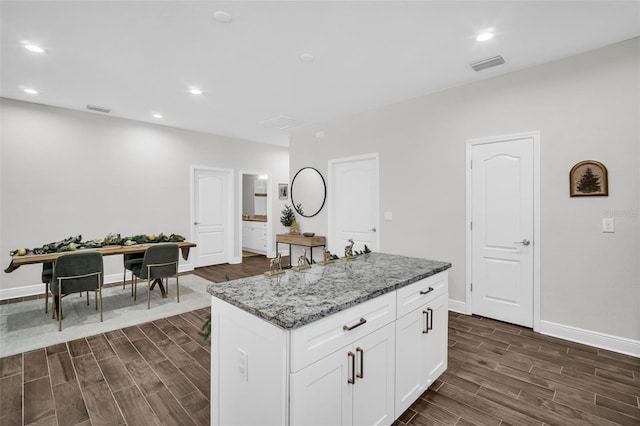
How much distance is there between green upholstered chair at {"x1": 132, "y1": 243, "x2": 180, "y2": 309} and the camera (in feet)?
12.4

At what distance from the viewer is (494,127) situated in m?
3.35

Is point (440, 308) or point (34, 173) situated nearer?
point (440, 308)

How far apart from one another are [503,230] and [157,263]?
4157mm

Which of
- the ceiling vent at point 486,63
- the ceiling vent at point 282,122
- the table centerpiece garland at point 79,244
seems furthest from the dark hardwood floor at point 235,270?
the ceiling vent at point 486,63

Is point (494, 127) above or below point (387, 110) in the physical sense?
below

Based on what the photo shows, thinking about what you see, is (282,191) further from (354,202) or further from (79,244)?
(79,244)

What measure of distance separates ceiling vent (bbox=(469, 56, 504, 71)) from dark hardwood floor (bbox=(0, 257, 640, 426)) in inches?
108

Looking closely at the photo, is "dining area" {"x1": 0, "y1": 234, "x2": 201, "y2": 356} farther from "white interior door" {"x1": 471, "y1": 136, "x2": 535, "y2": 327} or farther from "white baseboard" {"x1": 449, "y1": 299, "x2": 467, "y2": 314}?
"white interior door" {"x1": 471, "y1": 136, "x2": 535, "y2": 327}

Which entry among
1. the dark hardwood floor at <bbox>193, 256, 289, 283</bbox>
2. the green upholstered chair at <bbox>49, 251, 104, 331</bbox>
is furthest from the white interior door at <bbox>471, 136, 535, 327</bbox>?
the green upholstered chair at <bbox>49, 251, 104, 331</bbox>

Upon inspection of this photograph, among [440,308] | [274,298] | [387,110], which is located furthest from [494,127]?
[274,298]

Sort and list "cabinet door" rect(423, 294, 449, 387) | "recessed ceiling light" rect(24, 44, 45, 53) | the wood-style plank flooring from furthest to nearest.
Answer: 1. "recessed ceiling light" rect(24, 44, 45, 53)
2. "cabinet door" rect(423, 294, 449, 387)
3. the wood-style plank flooring

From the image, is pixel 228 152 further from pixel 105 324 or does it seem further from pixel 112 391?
pixel 112 391

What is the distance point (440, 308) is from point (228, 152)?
5.53 metres

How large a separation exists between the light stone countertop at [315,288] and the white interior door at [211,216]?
15.3 feet
